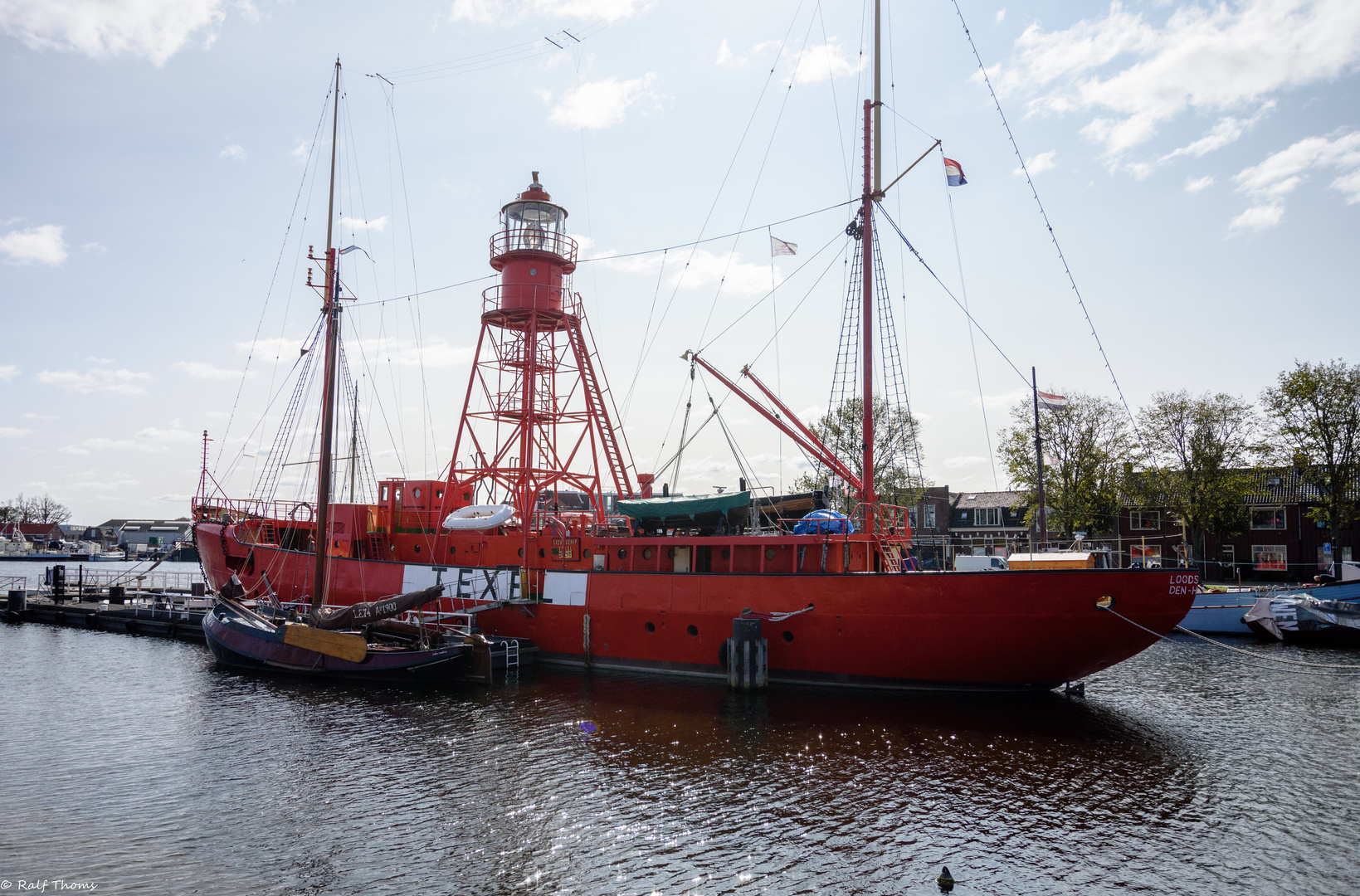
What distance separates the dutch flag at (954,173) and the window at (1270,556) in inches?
1625

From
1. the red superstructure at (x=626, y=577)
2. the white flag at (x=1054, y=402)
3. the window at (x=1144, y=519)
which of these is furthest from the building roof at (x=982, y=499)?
the red superstructure at (x=626, y=577)

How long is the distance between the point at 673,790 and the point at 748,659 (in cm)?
742

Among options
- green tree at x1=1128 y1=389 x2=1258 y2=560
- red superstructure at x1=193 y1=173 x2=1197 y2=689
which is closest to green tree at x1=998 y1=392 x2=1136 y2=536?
green tree at x1=1128 y1=389 x2=1258 y2=560

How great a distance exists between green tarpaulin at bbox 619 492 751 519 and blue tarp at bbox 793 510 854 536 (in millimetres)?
1756

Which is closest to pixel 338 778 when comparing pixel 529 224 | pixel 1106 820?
pixel 1106 820

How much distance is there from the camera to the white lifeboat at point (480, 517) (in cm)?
2425

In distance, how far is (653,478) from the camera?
24609 mm

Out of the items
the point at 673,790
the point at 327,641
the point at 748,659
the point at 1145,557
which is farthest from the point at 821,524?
the point at 327,641

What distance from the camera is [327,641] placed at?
21.8 metres

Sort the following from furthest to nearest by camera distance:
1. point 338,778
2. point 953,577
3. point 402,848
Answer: point 953,577 → point 338,778 → point 402,848

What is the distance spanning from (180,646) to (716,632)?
22384 millimetres

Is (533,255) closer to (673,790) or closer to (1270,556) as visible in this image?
(673,790)

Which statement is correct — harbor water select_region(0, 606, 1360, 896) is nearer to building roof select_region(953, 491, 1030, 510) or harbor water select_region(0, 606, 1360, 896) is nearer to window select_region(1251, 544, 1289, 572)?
window select_region(1251, 544, 1289, 572)

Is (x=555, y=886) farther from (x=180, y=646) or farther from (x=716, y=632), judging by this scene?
(x=180, y=646)
